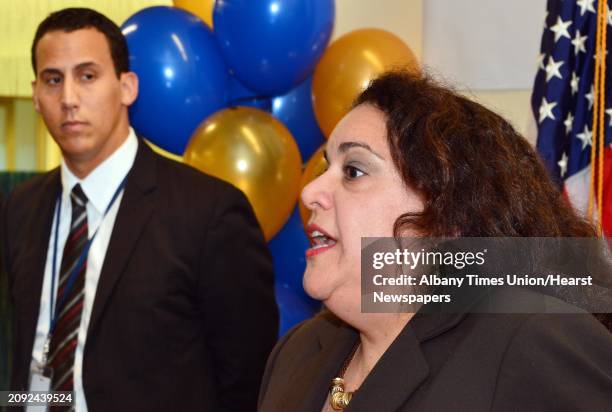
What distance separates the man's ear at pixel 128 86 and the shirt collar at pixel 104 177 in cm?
16

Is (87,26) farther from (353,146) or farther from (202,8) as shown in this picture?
(353,146)

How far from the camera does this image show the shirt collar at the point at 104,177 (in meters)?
2.29

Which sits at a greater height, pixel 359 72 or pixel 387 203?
pixel 359 72

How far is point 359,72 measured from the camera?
3049mm

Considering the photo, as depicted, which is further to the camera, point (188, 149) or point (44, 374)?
point (188, 149)

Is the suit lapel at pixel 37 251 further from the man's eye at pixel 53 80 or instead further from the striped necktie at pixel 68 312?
the man's eye at pixel 53 80

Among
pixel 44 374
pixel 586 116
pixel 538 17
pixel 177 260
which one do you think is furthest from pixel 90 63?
pixel 538 17

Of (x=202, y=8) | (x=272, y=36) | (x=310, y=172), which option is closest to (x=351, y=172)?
(x=310, y=172)

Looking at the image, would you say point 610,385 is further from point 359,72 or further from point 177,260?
point 359,72

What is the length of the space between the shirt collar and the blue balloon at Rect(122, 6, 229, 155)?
0.64 meters

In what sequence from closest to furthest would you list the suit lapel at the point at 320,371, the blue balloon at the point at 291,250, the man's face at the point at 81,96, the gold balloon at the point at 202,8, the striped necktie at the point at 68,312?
1. the suit lapel at the point at 320,371
2. the striped necktie at the point at 68,312
3. the man's face at the point at 81,96
4. the blue balloon at the point at 291,250
5. the gold balloon at the point at 202,8

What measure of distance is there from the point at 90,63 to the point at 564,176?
1.49 metres

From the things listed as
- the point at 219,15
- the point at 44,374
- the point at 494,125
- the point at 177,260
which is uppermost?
the point at 219,15

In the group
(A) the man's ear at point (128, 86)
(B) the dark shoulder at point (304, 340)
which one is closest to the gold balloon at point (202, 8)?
(A) the man's ear at point (128, 86)
